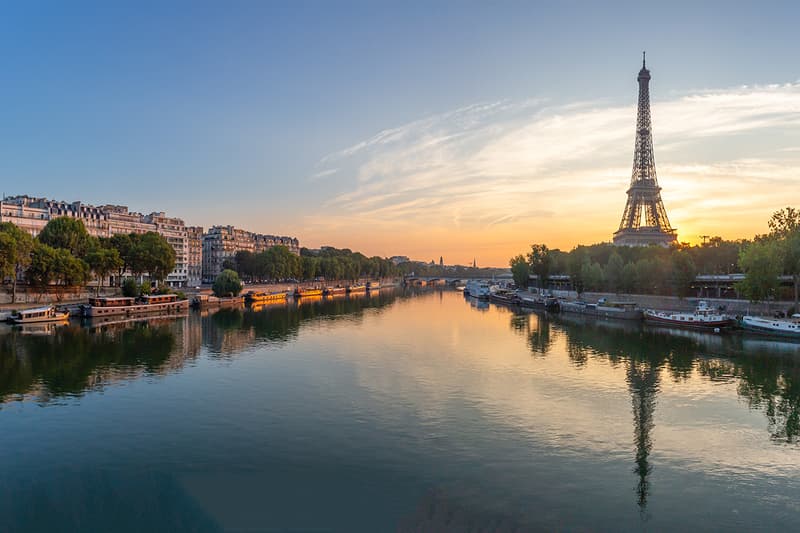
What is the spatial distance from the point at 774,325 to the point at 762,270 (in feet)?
19.5

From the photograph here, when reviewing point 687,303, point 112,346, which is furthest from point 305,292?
point 112,346

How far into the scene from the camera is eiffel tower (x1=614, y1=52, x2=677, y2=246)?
11856 centimetres

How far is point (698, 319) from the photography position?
183ft

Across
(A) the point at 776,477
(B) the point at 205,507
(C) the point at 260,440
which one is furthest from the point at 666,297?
(B) the point at 205,507

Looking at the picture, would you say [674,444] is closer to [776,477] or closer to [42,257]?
[776,477]

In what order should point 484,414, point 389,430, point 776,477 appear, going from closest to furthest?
point 776,477
point 389,430
point 484,414

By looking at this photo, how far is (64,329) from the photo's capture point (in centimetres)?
5372

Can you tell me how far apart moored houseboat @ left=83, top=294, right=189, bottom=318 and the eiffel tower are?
290ft

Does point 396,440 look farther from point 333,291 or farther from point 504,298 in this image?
point 333,291

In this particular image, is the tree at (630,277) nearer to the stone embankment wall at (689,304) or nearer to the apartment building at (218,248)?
the stone embankment wall at (689,304)

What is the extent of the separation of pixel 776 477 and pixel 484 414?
10.6 meters

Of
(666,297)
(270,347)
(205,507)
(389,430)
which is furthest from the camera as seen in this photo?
(666,297)

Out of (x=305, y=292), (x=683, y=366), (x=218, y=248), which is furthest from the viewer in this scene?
(x=218, y=248)

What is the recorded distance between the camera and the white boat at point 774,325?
47.7 metres
